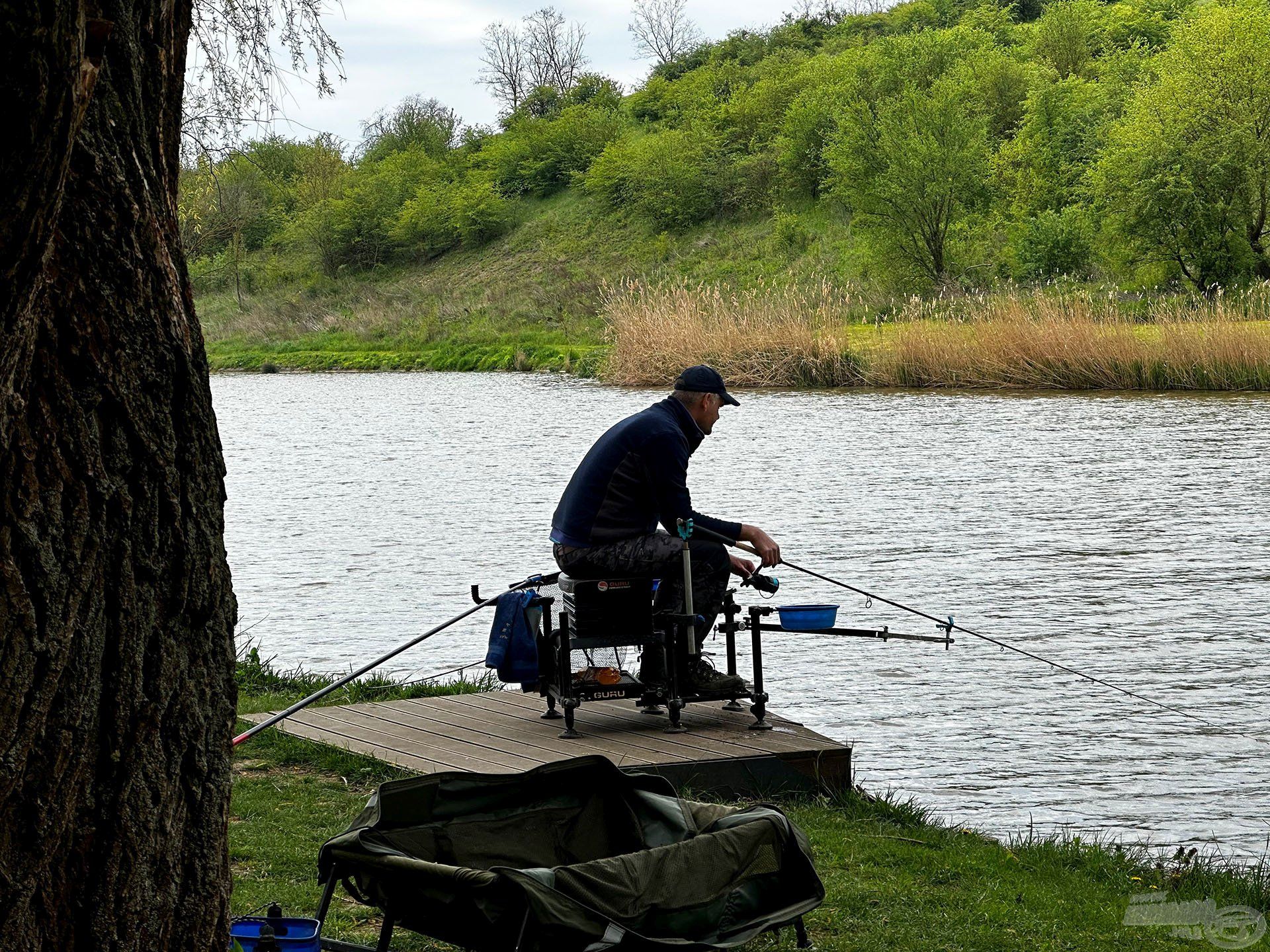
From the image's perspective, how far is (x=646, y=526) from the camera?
6605 mm

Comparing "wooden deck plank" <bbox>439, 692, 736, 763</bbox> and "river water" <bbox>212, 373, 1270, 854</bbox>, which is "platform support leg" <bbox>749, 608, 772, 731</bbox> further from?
"river water" <bbox>212, 373, 1270, 854</bbox>

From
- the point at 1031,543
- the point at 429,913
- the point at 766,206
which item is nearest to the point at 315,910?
the point at 429,913

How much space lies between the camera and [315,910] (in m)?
4.46

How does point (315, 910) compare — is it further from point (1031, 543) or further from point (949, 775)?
point (1031, 543)

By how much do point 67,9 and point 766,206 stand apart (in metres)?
67.9

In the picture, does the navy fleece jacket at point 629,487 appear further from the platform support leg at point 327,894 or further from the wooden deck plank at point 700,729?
the platform support leg at point 327,894

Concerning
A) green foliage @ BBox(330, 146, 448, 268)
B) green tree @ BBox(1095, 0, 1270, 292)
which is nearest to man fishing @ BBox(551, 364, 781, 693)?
green tree @ BBox(1095, 0, 1270, 292)

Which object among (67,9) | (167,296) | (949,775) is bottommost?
(949,775)

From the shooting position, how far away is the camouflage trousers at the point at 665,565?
21.1 ft

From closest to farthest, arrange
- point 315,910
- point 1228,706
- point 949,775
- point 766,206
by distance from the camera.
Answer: point 315,910, point 949,775, point 1228,706, point 766,206

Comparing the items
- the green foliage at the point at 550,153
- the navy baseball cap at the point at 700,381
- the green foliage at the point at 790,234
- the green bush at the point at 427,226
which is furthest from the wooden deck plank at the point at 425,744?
the green foliage at the point at 550,153
